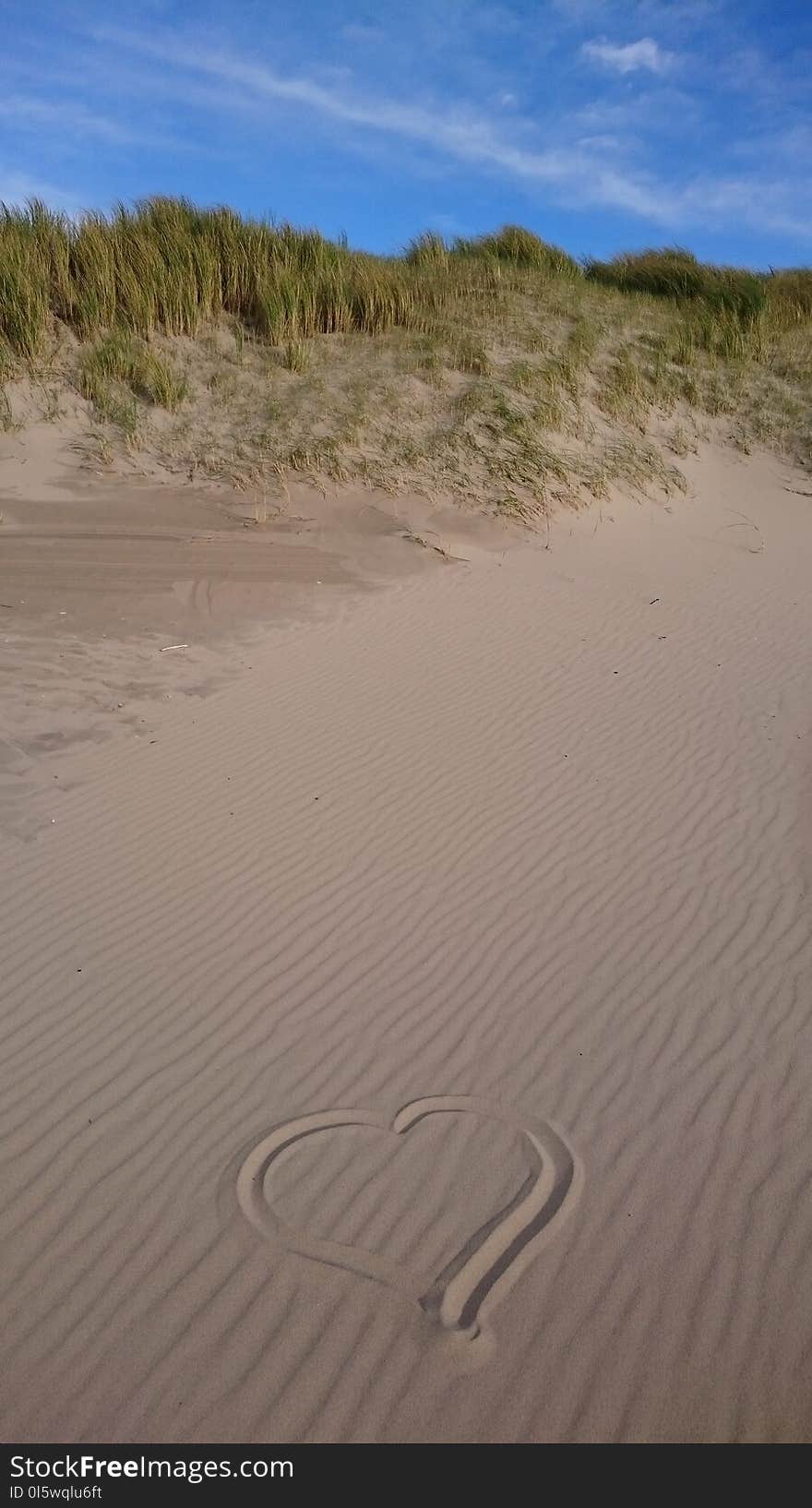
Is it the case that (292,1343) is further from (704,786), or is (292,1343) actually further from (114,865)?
(704,786)

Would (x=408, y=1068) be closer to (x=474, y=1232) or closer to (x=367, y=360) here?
(x=474, y=1232)

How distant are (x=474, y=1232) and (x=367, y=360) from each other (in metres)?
12.3

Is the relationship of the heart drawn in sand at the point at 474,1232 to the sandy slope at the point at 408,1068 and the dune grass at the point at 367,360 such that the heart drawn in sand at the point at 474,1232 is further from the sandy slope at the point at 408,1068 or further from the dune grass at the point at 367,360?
the dune grass at the point at 367,360

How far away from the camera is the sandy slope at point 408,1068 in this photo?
2486 millimetres

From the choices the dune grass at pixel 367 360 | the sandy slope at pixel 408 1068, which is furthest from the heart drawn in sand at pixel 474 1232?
the dune grass at pixel 367 360

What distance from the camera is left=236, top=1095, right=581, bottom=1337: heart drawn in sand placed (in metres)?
2.67

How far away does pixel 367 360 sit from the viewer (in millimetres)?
13117

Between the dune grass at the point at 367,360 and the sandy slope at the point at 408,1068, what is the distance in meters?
5.80

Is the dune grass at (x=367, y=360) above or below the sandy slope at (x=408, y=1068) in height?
above

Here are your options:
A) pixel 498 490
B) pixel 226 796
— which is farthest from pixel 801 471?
pixel 226 796

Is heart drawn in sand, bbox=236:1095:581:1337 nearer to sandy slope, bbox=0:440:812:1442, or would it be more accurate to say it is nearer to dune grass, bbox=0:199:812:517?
sandy slope, bbox=0:440:812:1442

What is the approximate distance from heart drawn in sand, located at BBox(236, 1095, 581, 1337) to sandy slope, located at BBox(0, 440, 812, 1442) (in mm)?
17
